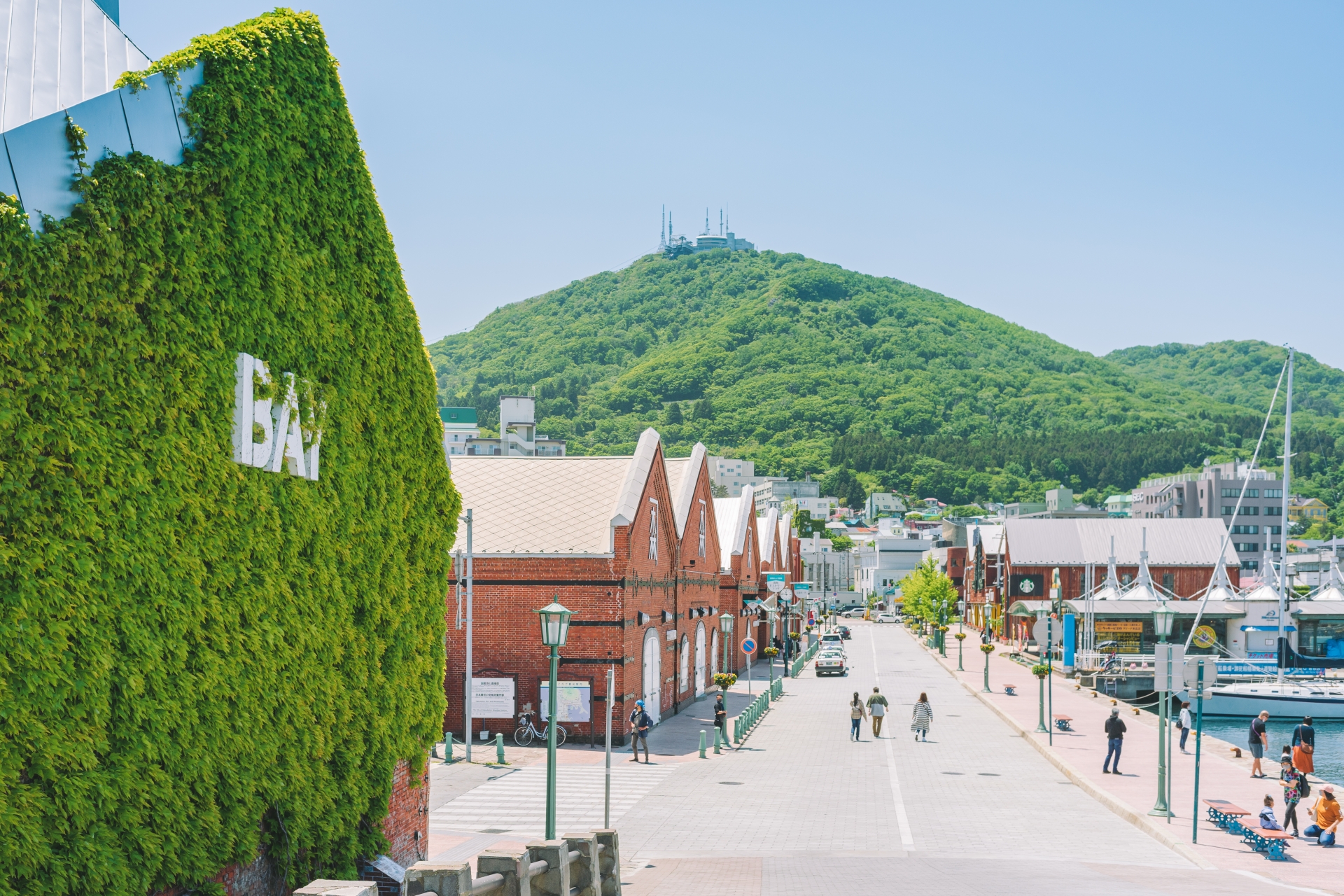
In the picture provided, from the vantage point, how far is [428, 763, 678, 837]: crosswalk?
19969 mm

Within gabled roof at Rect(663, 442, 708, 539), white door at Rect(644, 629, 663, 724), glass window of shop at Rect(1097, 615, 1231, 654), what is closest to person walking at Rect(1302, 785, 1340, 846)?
white door at Rect(644, 629, 663, 724)

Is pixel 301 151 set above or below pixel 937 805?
above

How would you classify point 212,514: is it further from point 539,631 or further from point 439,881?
point 539,631

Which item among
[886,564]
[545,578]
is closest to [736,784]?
[545,578]

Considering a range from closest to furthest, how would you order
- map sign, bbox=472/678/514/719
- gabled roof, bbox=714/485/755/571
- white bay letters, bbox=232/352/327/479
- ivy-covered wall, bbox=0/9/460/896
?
1. ivy-covered wall, bbox=0/9/460/896
2. white bay letters, bbox=232/352/327/479
3. map sign, bbox=472/678/514/719
4. gabled roof, bbox=714/485/755/571

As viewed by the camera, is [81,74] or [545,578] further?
[545,578]

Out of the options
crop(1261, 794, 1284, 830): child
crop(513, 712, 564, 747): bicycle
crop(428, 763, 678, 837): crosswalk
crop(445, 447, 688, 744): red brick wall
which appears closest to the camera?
crop(1261, 794, 1284, 830): child

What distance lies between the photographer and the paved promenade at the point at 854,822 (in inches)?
628

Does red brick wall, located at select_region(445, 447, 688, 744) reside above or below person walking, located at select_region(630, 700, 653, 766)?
above

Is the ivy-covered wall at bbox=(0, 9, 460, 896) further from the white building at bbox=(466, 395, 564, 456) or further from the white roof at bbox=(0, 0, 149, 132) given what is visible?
the white building at bbox=(466, 395, 564, 456)

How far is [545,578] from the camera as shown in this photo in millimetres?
31203

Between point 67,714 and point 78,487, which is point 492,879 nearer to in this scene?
point 67,714

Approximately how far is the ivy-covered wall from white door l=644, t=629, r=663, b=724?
1979cm

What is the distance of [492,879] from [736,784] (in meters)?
14.4
